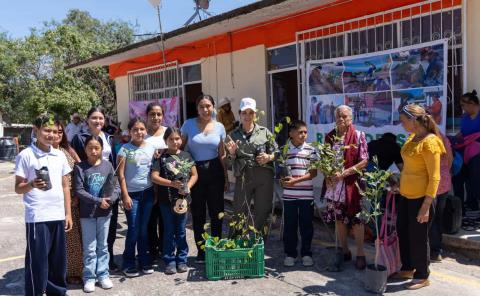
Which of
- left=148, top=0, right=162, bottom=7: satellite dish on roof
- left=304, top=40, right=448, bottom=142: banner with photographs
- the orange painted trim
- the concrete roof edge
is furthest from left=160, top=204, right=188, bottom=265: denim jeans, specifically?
left=148, top=0, right=162, bottom=7: satellite dish on roof

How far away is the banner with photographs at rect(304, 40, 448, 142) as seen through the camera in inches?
216

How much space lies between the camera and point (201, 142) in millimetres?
4574

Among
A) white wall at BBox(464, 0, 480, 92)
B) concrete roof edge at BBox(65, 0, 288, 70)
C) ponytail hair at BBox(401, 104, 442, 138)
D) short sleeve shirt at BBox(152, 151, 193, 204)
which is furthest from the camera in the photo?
concrete roof edge at BBox(65, 0, 288, 70)

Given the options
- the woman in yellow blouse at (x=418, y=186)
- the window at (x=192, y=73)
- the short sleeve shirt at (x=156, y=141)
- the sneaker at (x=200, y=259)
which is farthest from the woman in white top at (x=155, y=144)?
the window at (x=192, y=73)

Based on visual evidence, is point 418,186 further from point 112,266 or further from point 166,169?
point 112,266

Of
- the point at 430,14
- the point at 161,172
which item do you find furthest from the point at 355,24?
the point at 161,172

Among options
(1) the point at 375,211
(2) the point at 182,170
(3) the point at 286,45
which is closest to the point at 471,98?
(1) the point at 375,211

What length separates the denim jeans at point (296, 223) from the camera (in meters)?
4.60

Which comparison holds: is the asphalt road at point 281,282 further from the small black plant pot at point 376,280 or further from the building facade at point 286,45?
the building facade at point 286,45

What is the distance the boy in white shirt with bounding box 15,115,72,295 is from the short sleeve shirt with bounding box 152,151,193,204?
35.5 inches

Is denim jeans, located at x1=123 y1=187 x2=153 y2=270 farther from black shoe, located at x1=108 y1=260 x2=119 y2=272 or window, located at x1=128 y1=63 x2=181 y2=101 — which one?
window, located at x1=128 y1=63 x2=181 y2=101

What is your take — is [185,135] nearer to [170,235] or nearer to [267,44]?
[170,235]

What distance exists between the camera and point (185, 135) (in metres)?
4.65

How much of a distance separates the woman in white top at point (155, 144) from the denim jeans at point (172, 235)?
0.21m
